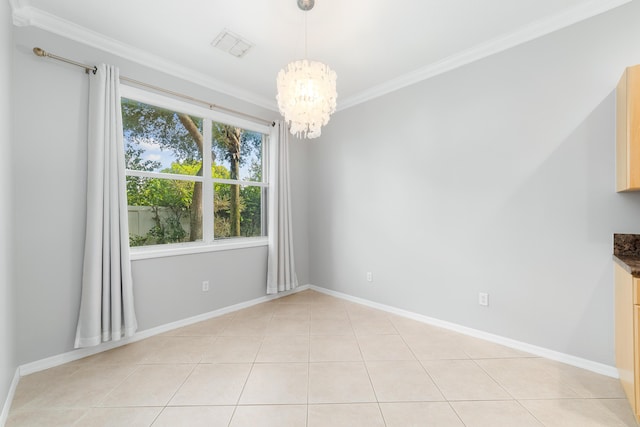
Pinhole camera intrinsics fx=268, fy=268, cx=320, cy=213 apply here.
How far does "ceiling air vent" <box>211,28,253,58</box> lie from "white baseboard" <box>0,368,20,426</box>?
2986mm

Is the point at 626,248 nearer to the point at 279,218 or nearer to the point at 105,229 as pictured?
the point at 279,218

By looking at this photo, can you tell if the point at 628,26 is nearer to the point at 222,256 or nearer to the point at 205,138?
the point at 205,138

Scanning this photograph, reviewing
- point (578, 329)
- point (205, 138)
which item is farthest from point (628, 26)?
point (205, 138)

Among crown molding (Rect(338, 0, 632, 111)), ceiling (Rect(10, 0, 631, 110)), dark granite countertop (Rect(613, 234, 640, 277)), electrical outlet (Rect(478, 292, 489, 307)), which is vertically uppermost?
ceiling (Rect(10, 0, 631, 110))

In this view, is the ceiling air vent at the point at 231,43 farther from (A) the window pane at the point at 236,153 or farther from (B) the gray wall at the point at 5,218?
(B) the gray wall at the point at 5,218

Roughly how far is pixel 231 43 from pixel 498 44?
2.42 meters

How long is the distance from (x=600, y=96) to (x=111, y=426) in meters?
3.88

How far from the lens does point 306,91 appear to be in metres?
1.91

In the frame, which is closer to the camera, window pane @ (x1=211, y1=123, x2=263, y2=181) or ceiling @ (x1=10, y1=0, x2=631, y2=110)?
ceiling @ (x1=10, y1=0, x2=631, y2=110)

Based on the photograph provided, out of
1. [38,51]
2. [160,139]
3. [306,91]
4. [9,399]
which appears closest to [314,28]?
[306,91]

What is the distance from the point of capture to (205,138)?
3.16 m

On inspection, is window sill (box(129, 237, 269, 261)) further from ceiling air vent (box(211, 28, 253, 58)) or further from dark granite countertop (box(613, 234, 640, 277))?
dark granite countertop (box(613, 234, 640, 277))

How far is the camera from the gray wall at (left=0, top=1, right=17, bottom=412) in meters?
1.57

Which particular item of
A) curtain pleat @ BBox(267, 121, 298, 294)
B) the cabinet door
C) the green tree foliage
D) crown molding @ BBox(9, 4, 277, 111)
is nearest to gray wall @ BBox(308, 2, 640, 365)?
the cabinet door
